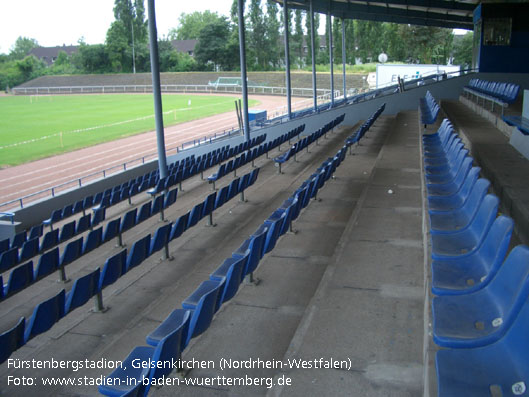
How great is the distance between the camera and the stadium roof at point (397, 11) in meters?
22.4

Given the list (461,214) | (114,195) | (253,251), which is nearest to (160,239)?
(253,251)

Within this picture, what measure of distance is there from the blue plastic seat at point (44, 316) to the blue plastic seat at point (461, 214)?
325 centimetres

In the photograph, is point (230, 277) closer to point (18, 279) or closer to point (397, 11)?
point (18, 279)

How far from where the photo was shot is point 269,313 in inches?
176

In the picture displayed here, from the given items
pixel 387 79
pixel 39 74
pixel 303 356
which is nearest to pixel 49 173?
pixel 303 356

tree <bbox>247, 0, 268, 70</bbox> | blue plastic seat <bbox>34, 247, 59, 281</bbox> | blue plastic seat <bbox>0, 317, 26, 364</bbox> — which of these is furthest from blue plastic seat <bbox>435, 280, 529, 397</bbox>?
tree <bbox>247, 0, 268, 70</bbox>

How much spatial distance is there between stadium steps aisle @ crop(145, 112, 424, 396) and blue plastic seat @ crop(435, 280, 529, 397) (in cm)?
84

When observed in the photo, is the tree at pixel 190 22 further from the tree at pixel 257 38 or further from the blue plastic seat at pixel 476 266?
the blue plastic seat at pixel 476 266

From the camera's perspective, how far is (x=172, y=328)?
3357 millimetres

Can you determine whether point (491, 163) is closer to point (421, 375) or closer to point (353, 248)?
point (353, 248)

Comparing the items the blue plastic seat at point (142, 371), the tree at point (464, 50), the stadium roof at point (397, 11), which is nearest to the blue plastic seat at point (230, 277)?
the blue plastic seat at point (142, 371)

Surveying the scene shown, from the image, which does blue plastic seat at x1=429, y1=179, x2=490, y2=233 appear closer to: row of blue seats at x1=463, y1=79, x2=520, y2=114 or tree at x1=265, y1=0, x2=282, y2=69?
row of blue seats at x1=463, y1=79, x2=520, y2=114

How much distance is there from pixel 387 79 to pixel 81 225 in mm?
30649

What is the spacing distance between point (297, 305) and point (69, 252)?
331 cm
